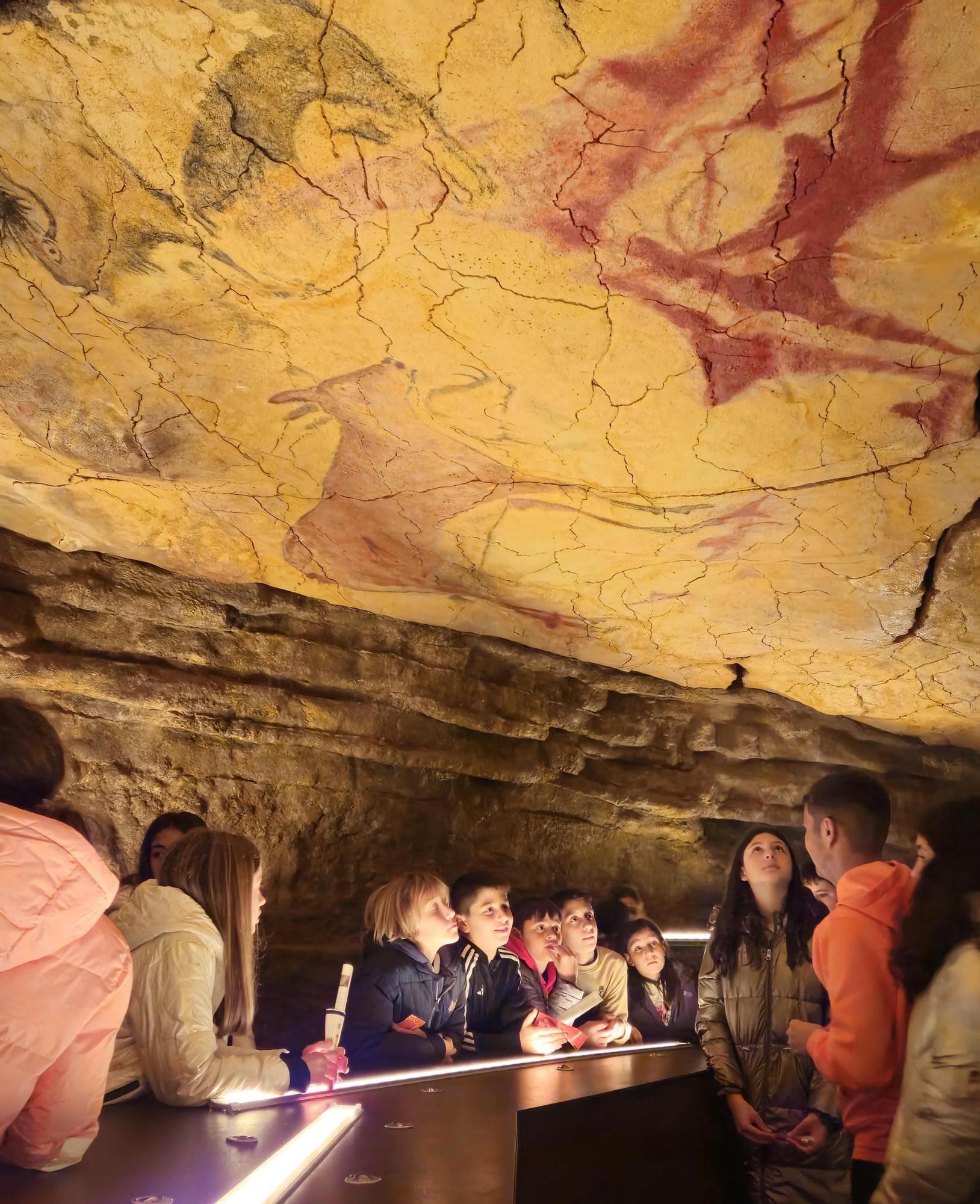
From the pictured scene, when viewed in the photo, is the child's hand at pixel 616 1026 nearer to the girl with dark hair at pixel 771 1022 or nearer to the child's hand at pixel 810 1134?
the girl with dark hair at pixel 771 1022

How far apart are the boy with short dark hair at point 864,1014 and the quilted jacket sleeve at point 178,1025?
186 cm

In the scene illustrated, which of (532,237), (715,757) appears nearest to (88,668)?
(532,237)

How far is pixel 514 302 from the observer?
6.77 ft

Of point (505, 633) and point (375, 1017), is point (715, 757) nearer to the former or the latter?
point (505, 633)

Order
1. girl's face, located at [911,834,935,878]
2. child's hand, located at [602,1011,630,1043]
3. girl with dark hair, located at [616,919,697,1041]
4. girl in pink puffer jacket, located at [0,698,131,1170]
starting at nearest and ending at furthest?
girl in pink puffer jacket, located at [0,698,131,1170]
girl's face, located at [911,834,935,878]
child's hand, located at [602,1011,630,1043]
girl with dark hair, located at [616,919,697,1041]

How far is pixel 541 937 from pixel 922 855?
1651 millimetres

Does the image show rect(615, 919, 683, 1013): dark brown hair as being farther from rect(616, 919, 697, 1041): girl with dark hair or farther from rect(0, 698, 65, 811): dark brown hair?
rect(0, 698, 65, 811): dark brown hair

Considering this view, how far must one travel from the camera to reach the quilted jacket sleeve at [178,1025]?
206cm

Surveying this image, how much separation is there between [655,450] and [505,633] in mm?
1554

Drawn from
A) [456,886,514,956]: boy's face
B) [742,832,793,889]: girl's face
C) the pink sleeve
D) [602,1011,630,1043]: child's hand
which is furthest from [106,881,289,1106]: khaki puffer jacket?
[602,1011,630,1043]: child's hand

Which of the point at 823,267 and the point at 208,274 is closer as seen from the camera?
the point at 823,267

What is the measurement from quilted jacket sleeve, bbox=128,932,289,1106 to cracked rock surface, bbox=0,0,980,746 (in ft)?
4.33

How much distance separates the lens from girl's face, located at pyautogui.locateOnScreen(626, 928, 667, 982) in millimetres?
4004

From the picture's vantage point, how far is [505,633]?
3.87 m
